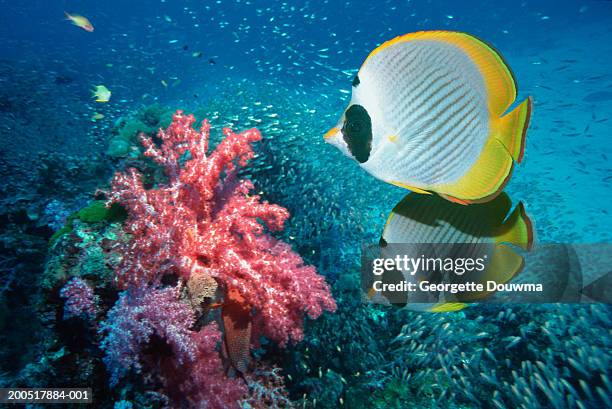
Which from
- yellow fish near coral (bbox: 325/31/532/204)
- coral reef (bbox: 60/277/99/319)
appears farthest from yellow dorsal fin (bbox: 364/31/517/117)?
coral reef (bbox: 60/277/99/319)

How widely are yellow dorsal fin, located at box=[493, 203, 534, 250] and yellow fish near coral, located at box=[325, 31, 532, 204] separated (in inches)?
8.5

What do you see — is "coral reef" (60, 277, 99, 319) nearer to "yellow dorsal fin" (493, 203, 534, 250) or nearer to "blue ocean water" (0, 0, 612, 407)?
"blue ocean water" (0, 0, 612, 407)

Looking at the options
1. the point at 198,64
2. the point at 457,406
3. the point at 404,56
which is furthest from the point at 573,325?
the point at 198,64

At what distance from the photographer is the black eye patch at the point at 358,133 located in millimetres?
896

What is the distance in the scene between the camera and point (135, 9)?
59688mm

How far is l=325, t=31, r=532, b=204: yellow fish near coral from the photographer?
84cm

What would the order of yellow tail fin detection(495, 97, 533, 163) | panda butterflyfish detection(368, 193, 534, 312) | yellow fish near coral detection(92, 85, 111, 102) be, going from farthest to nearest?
yellow fish near coral detection(92, 85, 111, 102), panda butterflyfish detection(368, 193, 534, 312), yellow tail fin detection(495, 97, 533, 163)

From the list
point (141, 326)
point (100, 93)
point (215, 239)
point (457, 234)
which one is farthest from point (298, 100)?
→ point (457, 234)

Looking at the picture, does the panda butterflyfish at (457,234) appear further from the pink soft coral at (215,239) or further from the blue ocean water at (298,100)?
the blue ocean water at (298,100)

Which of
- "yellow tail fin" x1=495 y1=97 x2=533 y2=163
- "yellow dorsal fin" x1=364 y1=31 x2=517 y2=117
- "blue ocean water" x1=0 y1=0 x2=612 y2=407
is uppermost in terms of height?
"yellow dorsal fin" x1=364 y1=31 x2=517 y2=117

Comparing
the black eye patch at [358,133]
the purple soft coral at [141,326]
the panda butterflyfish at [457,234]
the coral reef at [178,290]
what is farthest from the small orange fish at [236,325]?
the black eye patch at [358,133]

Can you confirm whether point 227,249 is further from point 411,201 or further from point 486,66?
point 486,66

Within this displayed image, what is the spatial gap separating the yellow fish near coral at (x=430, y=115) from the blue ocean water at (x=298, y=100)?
11.0ft

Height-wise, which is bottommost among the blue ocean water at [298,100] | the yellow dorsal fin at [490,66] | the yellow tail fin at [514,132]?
the blue ocean water at [298,100]
